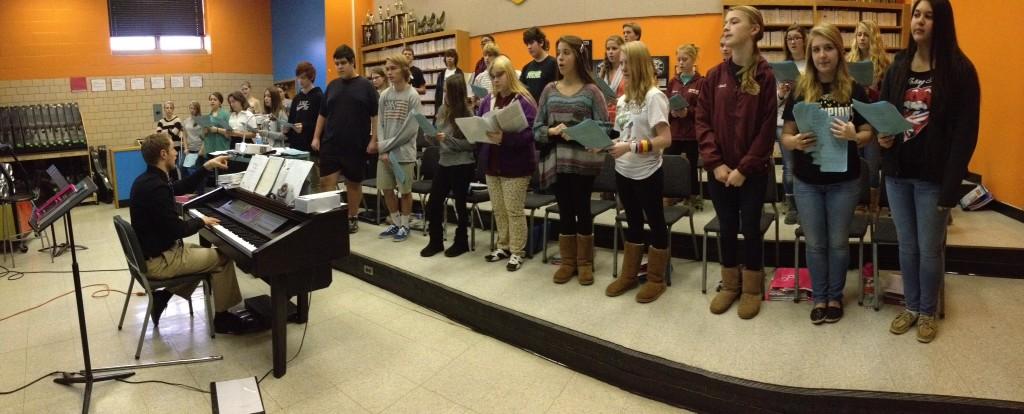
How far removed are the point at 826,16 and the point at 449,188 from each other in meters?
5.85

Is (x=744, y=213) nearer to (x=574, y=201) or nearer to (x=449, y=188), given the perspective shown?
(x=574, y=201)

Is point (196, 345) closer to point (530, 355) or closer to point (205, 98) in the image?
point (530, 355)

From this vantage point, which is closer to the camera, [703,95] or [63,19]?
[703,95]

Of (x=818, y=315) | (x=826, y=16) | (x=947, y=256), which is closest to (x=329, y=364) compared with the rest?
(x=818, y=315)

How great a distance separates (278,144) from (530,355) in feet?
15.8

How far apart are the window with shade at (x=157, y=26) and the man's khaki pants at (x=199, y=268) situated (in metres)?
Answer: 8.42

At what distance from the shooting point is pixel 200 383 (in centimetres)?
320

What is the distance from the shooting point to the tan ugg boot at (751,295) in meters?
3.30

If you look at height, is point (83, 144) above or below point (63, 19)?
below

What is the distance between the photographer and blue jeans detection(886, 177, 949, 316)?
281cm

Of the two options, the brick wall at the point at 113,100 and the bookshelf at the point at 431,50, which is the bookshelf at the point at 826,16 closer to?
the bookshelf at the point at 431,50

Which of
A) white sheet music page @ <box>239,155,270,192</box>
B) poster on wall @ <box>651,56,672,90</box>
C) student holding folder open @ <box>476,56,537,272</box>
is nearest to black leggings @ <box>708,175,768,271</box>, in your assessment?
student holding folder open @ <box>476,56,537,272</box>

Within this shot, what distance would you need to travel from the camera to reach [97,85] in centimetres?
1002

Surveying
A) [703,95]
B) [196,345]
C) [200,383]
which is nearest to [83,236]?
[196,345]
